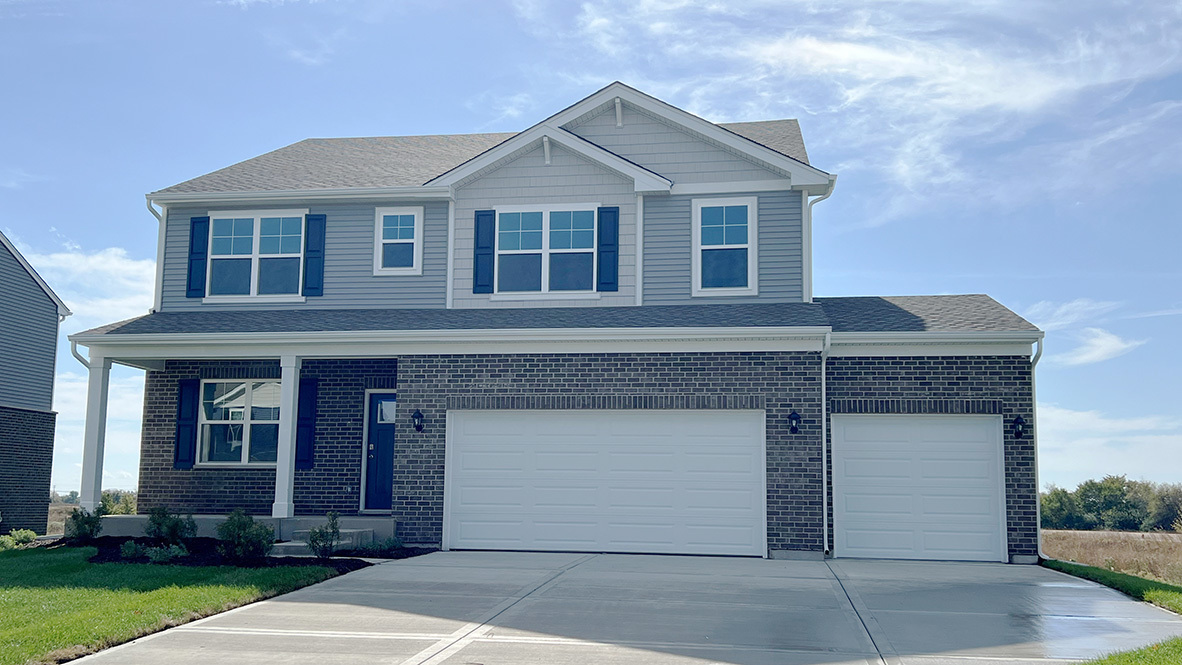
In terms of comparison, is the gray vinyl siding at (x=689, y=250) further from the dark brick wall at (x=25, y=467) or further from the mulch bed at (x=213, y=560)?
the dark brick wall at (x=25, y=467)

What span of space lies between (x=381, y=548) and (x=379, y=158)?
828cm

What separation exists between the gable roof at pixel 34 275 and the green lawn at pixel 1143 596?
22.7 m

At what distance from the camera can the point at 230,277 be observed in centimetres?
1798

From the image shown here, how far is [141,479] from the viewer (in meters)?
18.2

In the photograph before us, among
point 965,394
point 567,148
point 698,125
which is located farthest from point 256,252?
point 965,394

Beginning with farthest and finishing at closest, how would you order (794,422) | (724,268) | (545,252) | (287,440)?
(545,252)
(724,268)
(287,440)
(794,422)

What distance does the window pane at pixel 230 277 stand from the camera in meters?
17.9

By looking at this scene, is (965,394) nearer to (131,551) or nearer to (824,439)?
(824,439)

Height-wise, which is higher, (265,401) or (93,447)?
(265,401)

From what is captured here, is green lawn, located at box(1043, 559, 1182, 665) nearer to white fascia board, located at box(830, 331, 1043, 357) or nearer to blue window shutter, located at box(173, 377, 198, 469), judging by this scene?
white fascia board, located at box(830, 331, 1043, 357)

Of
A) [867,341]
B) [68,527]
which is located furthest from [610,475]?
[68,527]

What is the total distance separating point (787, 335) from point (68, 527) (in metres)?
11.2

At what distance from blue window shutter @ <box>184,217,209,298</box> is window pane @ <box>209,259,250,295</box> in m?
0.15

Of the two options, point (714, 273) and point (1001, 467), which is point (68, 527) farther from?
point (1001, 467)
